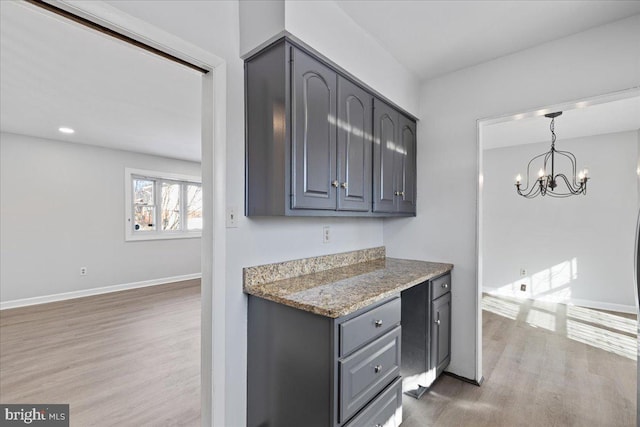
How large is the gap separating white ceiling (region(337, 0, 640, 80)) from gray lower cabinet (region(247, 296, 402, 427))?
173 centimetres

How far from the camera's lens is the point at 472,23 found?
6.05ft

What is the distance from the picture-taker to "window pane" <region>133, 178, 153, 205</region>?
5273 millimetres

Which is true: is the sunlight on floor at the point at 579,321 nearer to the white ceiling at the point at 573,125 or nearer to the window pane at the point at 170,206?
the white ceiling at the point at 573,125

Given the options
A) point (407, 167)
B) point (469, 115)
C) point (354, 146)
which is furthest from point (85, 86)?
point (469, 115)

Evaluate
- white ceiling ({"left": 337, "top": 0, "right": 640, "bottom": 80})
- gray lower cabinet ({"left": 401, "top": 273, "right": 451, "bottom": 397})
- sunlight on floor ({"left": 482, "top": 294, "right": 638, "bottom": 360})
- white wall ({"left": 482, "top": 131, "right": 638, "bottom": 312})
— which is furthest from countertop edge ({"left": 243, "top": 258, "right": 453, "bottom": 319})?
white wall ({"left": 482, "top": 131, "right": 638, "bottom": 312})

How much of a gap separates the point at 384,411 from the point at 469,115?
222cm

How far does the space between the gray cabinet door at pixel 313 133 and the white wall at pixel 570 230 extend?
4.39 metres

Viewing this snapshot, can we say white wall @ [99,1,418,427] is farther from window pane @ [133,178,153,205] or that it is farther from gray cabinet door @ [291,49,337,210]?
window pane @ [133,178,153,205]

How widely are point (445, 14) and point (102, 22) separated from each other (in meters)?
1.80

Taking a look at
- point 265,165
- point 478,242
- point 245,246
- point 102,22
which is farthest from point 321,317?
point 478,242

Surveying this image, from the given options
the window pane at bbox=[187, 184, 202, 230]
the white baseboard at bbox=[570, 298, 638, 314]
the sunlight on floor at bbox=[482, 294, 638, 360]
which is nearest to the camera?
the sunlight on floor at bbox=[482, 294, 638, 360]

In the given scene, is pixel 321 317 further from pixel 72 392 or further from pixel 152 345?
pixel 152 345

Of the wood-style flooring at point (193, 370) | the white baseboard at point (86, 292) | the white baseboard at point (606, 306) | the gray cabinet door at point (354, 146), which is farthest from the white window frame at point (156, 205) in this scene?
the white baseboard at point (606, 306)

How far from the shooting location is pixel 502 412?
6.37 ft
